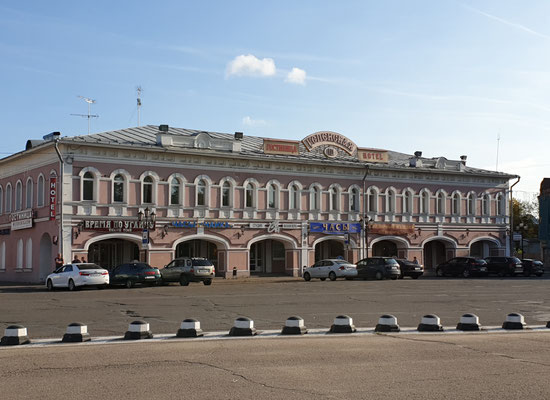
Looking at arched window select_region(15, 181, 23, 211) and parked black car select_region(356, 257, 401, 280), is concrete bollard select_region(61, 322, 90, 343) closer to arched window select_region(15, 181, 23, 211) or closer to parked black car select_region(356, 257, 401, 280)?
parked black car select_region(356, 257, 401, 280)

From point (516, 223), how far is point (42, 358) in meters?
85.2

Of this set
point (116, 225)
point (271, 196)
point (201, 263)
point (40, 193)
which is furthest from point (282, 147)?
point (40, 193)

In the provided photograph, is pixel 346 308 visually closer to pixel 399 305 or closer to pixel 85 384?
pixel 399 305

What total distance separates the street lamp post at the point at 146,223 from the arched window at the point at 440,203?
78.2 ft

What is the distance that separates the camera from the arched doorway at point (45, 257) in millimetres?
39969

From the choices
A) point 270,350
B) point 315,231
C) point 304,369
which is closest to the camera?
point 304,369

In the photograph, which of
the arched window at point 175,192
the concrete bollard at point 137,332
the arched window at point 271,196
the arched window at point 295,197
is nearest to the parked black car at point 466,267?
the arched window at point 295,197

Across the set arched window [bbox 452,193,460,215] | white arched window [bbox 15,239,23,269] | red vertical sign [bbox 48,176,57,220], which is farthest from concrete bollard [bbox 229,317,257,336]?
arched window [bbox 452,193,460,215]

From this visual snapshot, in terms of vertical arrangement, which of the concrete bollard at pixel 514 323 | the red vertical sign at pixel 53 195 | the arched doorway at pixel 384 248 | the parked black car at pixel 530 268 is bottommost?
the parked black car at pixel 530 268

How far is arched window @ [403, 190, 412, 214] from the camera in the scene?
51375 mm

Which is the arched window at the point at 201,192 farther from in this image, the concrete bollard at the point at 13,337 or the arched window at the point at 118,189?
the concrete bollard at the point at 13,337

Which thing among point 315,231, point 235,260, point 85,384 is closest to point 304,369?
point 85,384

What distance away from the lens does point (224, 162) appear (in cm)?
4350

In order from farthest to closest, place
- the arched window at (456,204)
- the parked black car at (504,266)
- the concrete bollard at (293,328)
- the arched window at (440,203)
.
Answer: the arched window at (456,204) → the arched window at (440,203) → the parked black car at (504,266) → the concrete bollard at (293,328)
